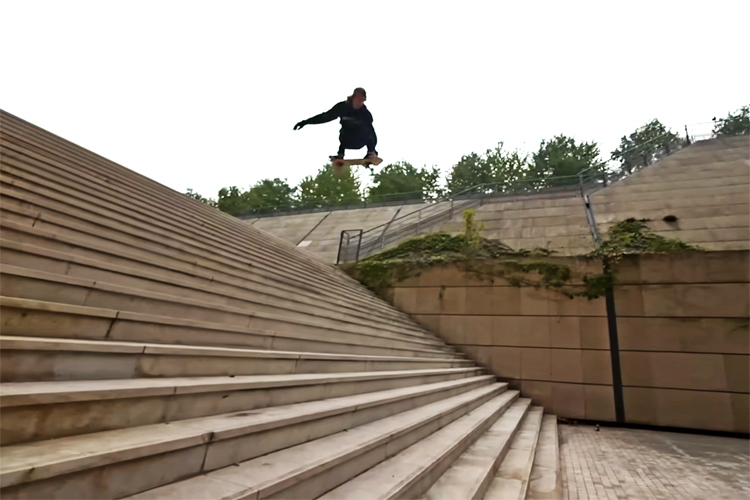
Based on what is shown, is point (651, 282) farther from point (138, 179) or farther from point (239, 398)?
point (138, 179)

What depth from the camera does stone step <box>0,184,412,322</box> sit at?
353 centimetres

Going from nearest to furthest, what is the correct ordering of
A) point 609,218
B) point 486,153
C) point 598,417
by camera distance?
point 598,417 < point 609,218 < point 486,153

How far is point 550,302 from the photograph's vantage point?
9273mm

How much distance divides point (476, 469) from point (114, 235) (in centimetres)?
428

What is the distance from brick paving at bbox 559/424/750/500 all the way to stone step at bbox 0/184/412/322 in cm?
472

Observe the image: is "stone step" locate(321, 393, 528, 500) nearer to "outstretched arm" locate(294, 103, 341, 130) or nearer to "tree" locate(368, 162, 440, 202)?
"outstretched arm" locate(294, 103, 341, 130)

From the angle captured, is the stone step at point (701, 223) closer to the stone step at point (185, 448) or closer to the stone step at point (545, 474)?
the stone step at point (545, 474)

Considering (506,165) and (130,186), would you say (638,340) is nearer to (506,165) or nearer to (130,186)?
(130,186)

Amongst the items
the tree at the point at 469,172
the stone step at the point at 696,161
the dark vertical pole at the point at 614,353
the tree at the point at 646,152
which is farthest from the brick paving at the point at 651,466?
the tree at the point at 469,172

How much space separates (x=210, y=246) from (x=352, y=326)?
2560 millimetres

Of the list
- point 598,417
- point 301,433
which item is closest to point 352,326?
point 301,433

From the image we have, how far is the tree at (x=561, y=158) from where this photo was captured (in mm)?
28237

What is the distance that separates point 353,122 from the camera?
7.55 metres

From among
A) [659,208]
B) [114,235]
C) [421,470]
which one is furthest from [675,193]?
[114,235]
